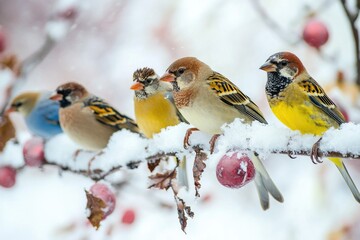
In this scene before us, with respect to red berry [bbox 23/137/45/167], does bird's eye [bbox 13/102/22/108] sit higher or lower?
higher

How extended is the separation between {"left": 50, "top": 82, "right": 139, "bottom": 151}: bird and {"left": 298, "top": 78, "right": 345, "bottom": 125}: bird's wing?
0.62 metres

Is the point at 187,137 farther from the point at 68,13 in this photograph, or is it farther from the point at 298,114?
the point at 68,13

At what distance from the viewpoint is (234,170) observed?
105 centimetres

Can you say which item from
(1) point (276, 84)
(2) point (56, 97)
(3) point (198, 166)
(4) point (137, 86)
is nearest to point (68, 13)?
(2) point (56, 97)

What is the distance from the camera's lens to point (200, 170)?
42.0 inches

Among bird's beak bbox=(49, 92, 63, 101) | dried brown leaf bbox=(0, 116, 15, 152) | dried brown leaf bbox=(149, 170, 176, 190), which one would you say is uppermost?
bird's beak bbox=(49, 92, 63, 101)

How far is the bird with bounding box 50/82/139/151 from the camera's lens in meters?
1.70

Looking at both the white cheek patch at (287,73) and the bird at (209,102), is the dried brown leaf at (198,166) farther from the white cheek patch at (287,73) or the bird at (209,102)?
the white cheek patch at (287,73)

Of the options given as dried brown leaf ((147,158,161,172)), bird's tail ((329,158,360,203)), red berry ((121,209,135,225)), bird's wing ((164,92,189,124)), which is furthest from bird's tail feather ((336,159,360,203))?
red berry ((121,209,135,225))

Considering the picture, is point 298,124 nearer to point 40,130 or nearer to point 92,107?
point 92,107

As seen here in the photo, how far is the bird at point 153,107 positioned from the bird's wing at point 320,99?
1.10 ft

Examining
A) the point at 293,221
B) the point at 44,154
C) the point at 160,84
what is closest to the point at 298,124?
the point at 160,84

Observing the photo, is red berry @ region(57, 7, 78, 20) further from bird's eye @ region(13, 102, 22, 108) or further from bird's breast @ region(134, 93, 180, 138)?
bird's breast @ region(134, 93, 180, 138)

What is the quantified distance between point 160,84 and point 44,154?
36cm
